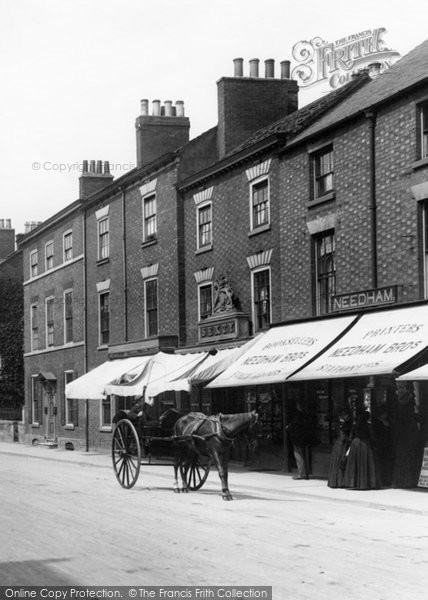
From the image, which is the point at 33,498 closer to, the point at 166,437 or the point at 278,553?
the point at 166,437

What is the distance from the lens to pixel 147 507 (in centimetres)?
1480

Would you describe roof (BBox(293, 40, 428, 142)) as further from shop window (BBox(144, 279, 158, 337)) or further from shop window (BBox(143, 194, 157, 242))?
shop window (BBox(144, 279, 158, 337))

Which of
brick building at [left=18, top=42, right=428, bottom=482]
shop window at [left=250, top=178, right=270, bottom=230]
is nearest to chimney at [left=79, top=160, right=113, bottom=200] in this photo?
brick building at [left=18, top=42, right=428, bottom=482]

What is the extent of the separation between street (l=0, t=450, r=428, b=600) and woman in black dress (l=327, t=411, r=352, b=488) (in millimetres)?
891

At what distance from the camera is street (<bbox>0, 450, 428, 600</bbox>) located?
861cm

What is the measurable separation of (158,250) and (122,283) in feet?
10.7

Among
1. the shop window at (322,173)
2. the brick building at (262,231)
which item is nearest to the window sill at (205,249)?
the brick building at (262,231)

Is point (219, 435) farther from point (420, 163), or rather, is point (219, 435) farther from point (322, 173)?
point (322, 173)

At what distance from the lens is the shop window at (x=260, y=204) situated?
24.1m

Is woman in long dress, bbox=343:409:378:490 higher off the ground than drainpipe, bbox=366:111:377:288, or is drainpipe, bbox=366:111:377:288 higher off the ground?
drainpipe, bbox=366:111:377:288

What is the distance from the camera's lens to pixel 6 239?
59.3 m

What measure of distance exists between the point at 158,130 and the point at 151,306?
6054 mm

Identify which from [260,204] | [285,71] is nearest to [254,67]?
[285,71]

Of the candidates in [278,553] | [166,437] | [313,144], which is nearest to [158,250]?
[313,144]
